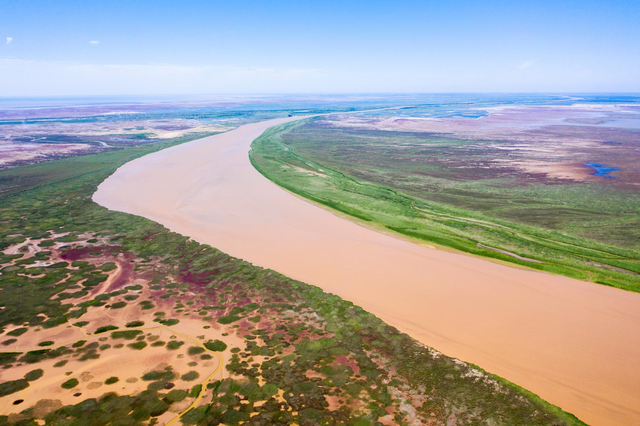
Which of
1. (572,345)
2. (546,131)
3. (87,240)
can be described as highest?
(546,131)

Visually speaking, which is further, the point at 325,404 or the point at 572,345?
the point at 572,345

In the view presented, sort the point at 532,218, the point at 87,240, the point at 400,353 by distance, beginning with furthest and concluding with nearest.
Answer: the point at 532,218 → the point at 87,240 → the point at 400,353

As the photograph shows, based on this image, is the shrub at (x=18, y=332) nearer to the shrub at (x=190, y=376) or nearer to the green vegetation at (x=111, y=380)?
the green vegetation at (x=111, y=380)

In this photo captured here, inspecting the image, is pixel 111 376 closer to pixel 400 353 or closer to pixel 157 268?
pixel 157 268

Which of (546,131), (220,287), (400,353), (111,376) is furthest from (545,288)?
(546,131)

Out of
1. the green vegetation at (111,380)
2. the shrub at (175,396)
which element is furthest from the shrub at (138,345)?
the shrub at (175,396)

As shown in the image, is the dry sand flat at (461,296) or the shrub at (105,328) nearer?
the dry sand flat at (461,296)

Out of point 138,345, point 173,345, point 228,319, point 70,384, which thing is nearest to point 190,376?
point 173,345
